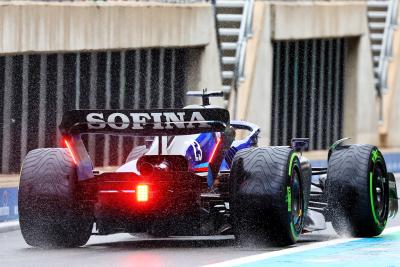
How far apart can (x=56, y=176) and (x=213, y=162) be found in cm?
152

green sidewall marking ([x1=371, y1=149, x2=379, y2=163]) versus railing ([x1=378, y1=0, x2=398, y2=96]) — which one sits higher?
railing ([x1=378, y1=0, x2=398, y2=96])

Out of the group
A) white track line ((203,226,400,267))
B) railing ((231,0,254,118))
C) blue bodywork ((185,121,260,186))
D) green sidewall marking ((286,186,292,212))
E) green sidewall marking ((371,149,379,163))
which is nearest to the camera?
white track line ((203,226,400,267))

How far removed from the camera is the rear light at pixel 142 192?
15562 millimetres

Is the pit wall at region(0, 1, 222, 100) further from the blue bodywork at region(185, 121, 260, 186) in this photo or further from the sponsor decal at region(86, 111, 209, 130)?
the sponsor decal at region(86, 111, 209, 130)

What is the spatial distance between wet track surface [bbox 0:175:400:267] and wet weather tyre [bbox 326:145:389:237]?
0.24 m

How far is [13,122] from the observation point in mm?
27406

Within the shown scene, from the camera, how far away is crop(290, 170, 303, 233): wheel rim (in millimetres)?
15891

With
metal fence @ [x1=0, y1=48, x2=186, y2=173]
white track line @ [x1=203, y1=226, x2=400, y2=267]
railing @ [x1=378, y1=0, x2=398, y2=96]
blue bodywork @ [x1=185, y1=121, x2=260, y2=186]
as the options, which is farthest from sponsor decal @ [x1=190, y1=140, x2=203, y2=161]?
railing @ [x1=378, y1=0, x2=398, y2=96]

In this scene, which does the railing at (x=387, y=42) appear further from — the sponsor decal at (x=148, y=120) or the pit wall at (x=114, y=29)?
the sponsor decal at (x=148, y=120)

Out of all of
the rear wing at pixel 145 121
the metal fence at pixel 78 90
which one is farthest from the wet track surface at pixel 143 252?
the metal fence at pixel 78 90

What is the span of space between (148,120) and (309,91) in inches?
902

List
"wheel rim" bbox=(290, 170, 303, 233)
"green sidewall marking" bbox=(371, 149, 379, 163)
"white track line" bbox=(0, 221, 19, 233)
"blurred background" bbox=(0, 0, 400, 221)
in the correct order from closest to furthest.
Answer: "wheel rim" bbox=(290, 170, 303, 233) → "green sidewall marking" bbox=(371, 149, 379, 163) → "white track line" bbox=(0, 221, 19, 233) → "blurred background" bbox=(0, 0, 400, 221)

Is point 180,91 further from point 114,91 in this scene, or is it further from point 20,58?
point 20,58

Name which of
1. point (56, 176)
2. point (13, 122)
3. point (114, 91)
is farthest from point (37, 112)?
point (56, 176)
